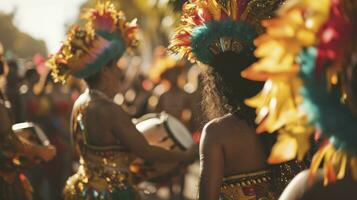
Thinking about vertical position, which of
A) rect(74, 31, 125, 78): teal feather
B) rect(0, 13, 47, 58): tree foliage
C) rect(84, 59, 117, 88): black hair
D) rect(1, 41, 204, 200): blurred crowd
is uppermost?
rect(0, 13, 47, 58): tree foliage

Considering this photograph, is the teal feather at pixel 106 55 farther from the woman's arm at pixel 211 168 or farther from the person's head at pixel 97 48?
the woman's arm at pixel 211 168

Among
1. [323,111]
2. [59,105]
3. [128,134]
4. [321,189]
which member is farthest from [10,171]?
[59,105]

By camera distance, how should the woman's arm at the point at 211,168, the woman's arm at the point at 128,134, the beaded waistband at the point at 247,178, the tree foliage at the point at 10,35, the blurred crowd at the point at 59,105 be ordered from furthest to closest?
the tree foliage at the point at 10,35, the blurred crowd at the point at 59,105, the woman's arm at the point at 128,134, the beaded waistband at the point at 247,178, the woman's arm at the point at 211,168

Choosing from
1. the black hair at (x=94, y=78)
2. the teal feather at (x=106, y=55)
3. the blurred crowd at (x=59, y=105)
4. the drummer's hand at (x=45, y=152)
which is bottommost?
the blurred crowd at (x=59, y=105)

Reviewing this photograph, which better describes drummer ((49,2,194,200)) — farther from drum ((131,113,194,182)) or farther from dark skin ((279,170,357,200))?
dark skin ((279,170,357,200))

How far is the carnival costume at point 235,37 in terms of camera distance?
3248 millimetres

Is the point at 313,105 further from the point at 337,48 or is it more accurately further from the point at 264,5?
the point at 264,5

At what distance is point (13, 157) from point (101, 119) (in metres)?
0.75

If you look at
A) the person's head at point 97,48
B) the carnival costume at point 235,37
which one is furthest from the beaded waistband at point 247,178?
the person's head at point 97,48

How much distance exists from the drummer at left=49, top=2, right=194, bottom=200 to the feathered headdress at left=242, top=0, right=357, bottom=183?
2.51 m

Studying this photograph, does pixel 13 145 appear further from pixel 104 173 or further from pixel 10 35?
pixel 10 35

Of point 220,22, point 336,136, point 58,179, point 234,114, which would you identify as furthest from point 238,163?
point 58,179

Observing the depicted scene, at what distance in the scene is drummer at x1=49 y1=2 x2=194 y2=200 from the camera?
4.28m

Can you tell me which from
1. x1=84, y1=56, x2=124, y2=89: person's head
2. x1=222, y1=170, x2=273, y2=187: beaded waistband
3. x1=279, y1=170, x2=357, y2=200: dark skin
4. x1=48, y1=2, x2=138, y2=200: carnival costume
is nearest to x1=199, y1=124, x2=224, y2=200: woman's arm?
x1=222, y1=170, x2=273, y2=187: beaded waistband
